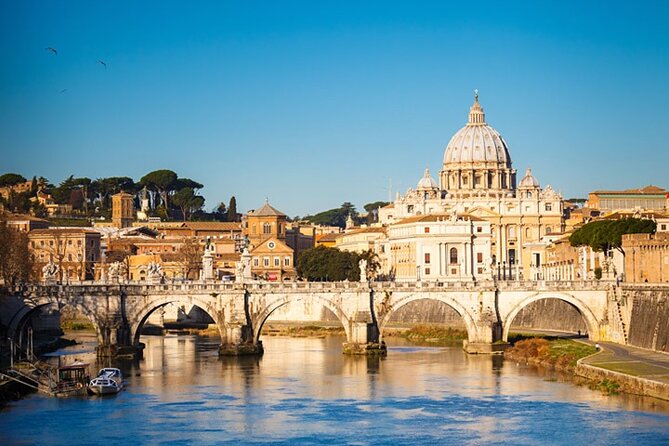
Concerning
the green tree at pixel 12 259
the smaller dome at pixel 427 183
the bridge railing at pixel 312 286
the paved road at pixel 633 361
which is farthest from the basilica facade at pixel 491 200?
the paved road at pixel 633 361

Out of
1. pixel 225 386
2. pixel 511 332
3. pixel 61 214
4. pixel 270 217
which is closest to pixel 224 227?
pixel 270 217

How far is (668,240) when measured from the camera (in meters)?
71.8

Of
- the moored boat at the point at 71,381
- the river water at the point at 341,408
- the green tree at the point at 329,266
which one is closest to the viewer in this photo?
the river water at the point at 341,408

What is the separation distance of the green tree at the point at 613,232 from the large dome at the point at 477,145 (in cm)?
6211

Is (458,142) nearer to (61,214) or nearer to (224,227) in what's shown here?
(224,227)

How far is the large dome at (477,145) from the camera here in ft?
496

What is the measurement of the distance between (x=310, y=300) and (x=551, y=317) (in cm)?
1516

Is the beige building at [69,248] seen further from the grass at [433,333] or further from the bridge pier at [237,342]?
the bridge pier at [237,342]

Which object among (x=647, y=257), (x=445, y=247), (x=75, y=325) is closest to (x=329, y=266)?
(x=445, y=247)

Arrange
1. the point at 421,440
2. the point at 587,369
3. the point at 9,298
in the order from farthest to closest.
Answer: the point at 9,298, the point at 587,369, the point at 421,440

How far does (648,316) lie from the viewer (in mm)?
63219

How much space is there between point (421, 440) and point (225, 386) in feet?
47.7

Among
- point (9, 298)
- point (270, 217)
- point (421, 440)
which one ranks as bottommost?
point (421, 440)

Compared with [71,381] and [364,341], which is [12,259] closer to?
[364,341]
